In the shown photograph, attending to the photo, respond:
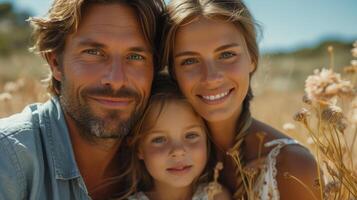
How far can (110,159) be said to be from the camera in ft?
12.7

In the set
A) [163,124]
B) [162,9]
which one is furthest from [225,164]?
[162,9]

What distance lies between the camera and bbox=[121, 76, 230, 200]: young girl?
357 cm

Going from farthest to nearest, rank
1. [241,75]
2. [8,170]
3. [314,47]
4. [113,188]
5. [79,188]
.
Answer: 1. [314,47]
2. [113,188]
3. [241,75]
4. [79,188]
5. [8,170]

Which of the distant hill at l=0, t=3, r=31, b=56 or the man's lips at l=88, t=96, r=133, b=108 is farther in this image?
the distant hill at l=0, t=3, r=31, b=56

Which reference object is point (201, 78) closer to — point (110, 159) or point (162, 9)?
point (162, 9)

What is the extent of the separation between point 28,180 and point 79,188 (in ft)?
1.02

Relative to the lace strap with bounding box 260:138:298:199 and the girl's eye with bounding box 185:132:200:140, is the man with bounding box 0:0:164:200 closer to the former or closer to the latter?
the girl's eye with bounding box 185:132:200:140

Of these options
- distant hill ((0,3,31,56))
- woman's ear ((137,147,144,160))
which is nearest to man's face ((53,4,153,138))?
woman's ear ((137,147,144,160))

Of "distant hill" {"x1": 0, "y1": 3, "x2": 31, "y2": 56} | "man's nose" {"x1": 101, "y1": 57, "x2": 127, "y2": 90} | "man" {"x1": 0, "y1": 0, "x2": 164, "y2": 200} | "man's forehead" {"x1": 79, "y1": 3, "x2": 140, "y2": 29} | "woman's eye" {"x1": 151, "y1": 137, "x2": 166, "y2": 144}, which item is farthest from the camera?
"distant hill" {"x1": 0, "y1": 3, "x2": 31, "y2": 56}

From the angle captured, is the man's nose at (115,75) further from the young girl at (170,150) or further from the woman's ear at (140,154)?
the woman's ear at (140,154)

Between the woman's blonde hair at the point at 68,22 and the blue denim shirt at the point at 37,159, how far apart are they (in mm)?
517

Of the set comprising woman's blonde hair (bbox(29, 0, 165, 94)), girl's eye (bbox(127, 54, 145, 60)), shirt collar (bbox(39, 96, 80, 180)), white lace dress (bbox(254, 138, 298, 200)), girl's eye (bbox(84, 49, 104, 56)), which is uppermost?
woman's blonde hair (bbox(29, 0, 165, 94))

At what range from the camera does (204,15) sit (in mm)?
3553

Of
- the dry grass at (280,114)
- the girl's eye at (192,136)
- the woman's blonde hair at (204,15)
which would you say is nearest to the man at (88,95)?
the woman's blonde hair at (204,15)
